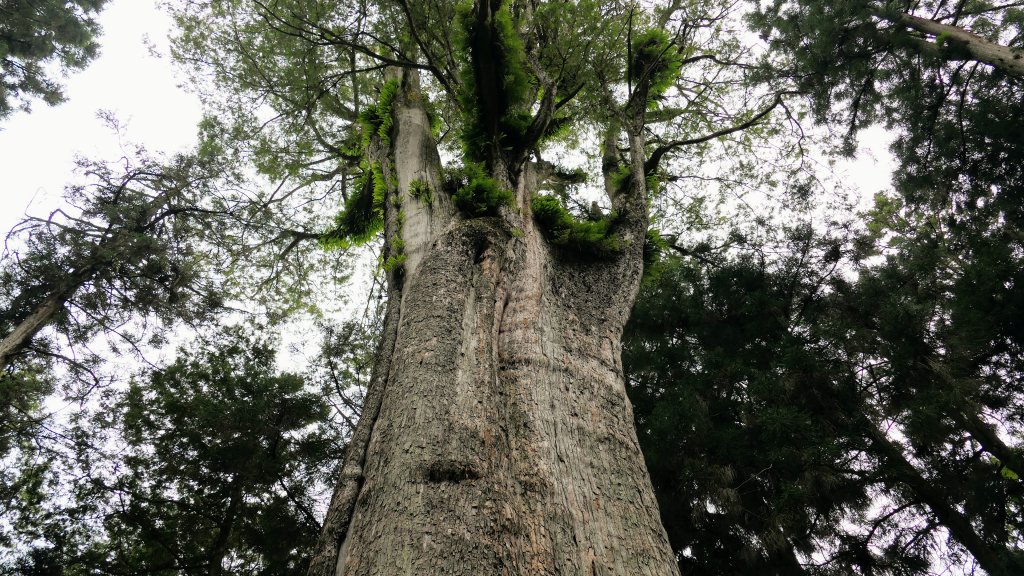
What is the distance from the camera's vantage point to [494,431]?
2041 millimetres

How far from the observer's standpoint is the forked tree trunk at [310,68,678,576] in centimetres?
160

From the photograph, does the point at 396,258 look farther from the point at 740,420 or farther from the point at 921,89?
the point at 921,89

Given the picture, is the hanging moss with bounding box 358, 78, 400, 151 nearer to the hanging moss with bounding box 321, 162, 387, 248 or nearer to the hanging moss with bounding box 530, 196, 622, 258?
the hanging moss with bounding box 321, 162, 387, 248

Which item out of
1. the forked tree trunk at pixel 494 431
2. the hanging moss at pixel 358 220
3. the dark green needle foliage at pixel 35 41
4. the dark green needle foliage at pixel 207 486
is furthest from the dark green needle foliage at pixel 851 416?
the dark green needle foliage at pixel 35 41

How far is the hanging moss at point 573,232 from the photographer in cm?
356

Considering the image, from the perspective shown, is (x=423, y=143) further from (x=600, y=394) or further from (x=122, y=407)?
(x=122, y=407)

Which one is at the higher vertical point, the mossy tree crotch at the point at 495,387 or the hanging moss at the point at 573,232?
the hanging moss at the point at 573,232

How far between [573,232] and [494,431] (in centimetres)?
194

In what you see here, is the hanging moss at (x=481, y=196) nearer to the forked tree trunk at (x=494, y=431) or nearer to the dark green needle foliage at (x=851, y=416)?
the forked tree trunk at (x=494, y=431)

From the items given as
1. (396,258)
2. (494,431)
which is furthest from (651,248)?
(494,431)

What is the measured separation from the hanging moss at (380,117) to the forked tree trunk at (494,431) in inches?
65.5

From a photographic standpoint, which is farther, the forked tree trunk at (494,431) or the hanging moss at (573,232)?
the hanging moss at (573,232)

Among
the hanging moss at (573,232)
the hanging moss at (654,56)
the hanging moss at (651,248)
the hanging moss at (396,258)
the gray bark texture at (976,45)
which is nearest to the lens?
the hanging moss at (396,258)

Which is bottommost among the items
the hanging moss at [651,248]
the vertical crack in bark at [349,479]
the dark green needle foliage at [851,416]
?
the vertical crack in bark at [349,479]
